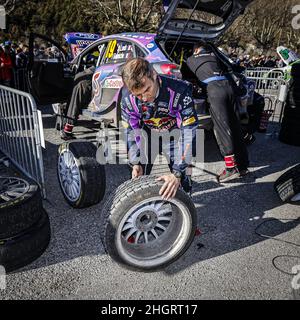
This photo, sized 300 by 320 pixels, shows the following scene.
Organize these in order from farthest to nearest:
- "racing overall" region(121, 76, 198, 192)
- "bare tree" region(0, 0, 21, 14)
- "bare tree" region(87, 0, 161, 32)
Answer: "bare tree" region(0, 0, 21, 14)
"bare tree" region(87, 0, 161, 32)
"racing overall" region(121, 76, 198, 192)

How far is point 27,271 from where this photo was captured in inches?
95.1

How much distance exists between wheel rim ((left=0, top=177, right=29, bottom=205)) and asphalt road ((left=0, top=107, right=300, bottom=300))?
0.59 m

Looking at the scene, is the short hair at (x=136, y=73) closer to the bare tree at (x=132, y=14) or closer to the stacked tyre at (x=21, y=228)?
the stacked tyre at (x=21, y=228)

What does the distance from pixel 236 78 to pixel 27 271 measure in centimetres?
413

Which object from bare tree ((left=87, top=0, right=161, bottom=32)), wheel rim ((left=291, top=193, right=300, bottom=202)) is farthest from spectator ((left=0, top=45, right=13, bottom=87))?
bare tree ((left=87, top=0, right=161, bottom=32))

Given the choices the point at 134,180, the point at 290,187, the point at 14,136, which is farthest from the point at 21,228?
the point at 290,187

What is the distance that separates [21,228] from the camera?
2.39 meters

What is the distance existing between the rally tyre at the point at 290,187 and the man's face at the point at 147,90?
6.97ft

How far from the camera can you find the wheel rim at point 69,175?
3.24m

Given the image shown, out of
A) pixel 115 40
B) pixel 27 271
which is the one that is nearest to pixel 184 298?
pixel 27 271

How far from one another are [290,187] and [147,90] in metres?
2.24

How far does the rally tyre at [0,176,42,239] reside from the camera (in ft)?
7.55

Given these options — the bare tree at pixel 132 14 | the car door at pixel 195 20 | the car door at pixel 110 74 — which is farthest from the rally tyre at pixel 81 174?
the bare tree at pixel 132 14

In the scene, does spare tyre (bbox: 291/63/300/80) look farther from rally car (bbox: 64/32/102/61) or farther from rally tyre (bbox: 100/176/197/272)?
rally car (bbox: 64/32/102/61)
